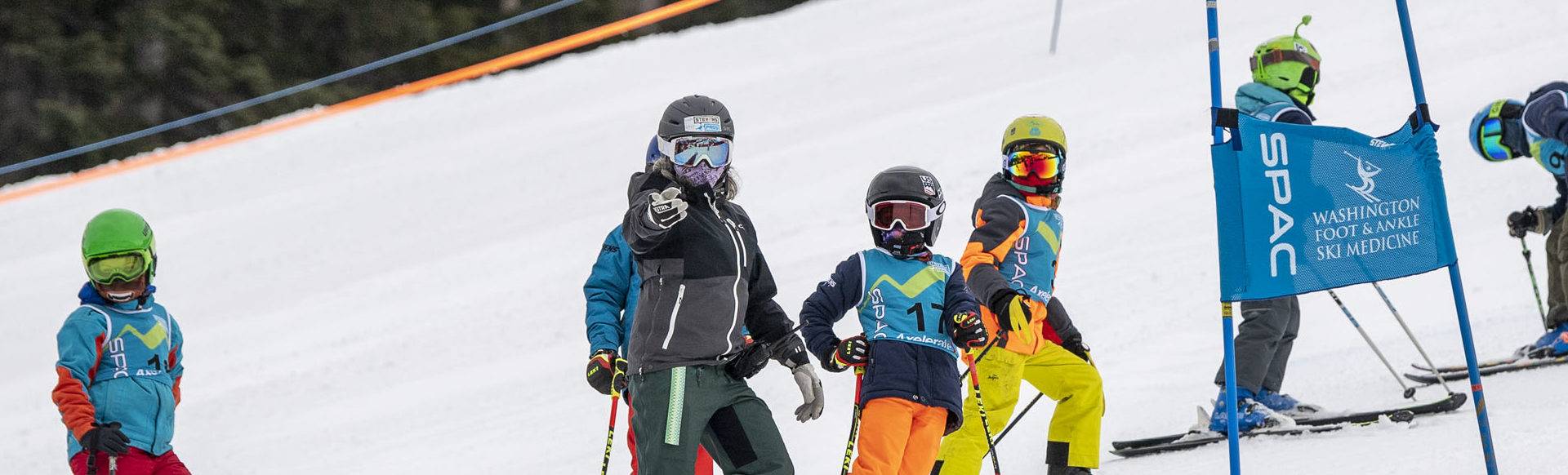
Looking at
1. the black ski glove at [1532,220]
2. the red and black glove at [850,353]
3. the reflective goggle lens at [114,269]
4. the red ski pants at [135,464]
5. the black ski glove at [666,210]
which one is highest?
the black ski glove at [1532,220]

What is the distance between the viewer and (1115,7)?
18984 mm

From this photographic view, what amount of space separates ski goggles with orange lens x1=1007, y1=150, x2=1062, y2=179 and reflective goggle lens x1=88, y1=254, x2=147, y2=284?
3.32m

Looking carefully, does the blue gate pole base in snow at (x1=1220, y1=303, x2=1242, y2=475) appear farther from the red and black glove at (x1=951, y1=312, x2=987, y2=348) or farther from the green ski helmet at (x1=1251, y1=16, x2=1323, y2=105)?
the green ski helmet at (x1=1251, y1=16, x2=1323, y2=105)

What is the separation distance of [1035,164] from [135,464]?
11.6 ft

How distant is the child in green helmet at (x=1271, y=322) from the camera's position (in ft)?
23.0

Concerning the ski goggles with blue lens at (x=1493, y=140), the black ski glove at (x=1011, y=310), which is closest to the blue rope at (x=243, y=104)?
the ski goggles with blue lens at (x=1493, y=140)

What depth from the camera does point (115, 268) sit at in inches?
222

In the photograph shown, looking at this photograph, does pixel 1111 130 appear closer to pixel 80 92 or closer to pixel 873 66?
pixel 873 66

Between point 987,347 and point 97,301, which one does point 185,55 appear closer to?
point 97,301

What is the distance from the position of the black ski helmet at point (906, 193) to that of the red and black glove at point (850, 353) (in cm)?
39

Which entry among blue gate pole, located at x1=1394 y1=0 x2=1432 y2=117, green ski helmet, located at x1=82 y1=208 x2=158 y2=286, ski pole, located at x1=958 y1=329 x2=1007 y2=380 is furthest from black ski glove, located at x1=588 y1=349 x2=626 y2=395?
blue gate pole, located at x1=1394 y1=0 x2=1432 y2=117

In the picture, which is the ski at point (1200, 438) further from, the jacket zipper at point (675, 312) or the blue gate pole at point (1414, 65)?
the jacket zipper at point (675, 312)

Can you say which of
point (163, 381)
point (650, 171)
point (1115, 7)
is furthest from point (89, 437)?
point (1115, 7)

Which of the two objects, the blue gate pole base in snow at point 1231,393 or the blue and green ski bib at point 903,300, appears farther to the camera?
the blue and green ski bib at point 903,300
